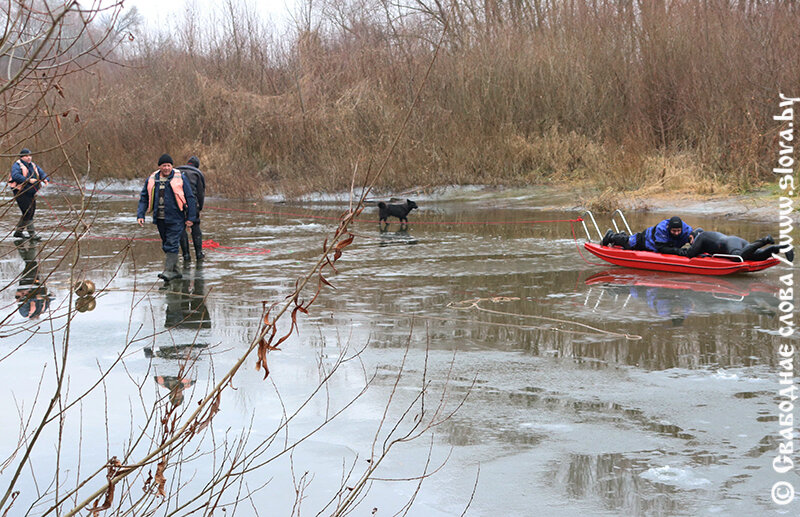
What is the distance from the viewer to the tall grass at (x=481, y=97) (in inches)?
1022

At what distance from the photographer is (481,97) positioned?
1266 inches

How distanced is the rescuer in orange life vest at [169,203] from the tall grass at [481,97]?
32.9 feet

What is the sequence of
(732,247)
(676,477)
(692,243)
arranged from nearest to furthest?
(676,477) → (732,247) → (692,243)

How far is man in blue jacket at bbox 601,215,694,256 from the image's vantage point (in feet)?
42.5

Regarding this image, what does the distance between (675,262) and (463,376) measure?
6.16 meters

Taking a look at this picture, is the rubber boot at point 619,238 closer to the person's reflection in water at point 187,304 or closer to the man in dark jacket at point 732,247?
the man in dark jacket at point 732,247

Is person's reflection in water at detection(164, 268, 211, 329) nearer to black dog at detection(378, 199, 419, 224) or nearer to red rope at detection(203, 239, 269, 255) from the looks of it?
red rope at detection(203, 239, 269, 255)

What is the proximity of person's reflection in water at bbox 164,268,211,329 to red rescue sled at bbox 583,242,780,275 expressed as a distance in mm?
6214

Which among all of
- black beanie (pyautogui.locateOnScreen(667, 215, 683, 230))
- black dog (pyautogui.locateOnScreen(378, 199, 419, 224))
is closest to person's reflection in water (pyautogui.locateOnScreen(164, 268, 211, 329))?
black beanie (pyautogui.locateOnScreen(667, 215, 683, 230))

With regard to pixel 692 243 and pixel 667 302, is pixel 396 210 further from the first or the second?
pixel 667 302

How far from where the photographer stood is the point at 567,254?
1590 cm

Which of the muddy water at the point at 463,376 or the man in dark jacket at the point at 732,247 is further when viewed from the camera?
the man in dark jacket at the point at 732,247

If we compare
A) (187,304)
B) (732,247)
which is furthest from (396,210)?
(187,304)

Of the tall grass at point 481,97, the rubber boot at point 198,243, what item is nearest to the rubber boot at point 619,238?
the rubber boot at point 198,243
